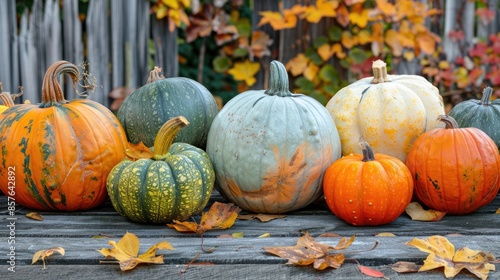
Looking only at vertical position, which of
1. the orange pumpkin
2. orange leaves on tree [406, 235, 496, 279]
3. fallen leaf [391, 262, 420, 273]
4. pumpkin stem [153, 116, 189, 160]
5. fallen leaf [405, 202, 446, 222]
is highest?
pumpkin stem [153, 116, 189, 160]

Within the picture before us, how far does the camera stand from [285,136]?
7.65ft

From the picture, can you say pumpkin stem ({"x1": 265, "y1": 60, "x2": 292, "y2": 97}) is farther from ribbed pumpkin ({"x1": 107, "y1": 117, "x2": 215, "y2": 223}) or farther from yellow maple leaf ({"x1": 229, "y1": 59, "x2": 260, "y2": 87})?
yellow maple leaf ({"x1": 229, "y1": 59, "x2": 260, "y2": 87})

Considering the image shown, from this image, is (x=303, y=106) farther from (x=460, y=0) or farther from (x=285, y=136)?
(x=460, y=0)

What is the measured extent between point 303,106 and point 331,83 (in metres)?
2.47

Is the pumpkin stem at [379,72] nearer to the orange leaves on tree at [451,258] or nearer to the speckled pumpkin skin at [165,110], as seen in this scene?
the speckled pumpkin skin at [165,110]

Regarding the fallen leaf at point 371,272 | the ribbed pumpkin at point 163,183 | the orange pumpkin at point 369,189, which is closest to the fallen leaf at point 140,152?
the ribbed pumpkin at point 163,183

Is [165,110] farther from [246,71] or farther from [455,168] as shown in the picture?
[246,71]

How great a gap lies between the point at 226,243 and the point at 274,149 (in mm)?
474

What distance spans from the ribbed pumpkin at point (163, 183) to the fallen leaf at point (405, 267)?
31.2 inches

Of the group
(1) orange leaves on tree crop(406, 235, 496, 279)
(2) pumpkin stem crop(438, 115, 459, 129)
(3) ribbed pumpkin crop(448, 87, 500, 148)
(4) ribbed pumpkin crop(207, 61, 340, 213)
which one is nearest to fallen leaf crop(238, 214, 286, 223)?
(4) ribbed pumpkin crop(207, 61, 340, 213)

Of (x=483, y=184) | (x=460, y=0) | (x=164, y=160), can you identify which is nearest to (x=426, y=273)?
(x=483, y=184)

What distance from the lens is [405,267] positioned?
1.80 meters

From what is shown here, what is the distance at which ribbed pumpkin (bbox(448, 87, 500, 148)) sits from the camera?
2676 millimetres

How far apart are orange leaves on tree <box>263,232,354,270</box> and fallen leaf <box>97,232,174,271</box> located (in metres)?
0.34
